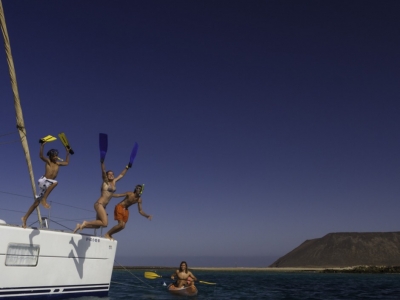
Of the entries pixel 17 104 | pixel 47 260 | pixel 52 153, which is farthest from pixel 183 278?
pixel 17 104

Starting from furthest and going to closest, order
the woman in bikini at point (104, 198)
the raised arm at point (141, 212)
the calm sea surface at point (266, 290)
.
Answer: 1. the calm sea surface at point (266, 290)
2. the raised arm at point (141, 212)
3. the woman in bikini at point (104, 198)

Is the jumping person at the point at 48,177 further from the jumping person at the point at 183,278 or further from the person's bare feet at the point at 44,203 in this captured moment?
the jumping person at the point at 183,278

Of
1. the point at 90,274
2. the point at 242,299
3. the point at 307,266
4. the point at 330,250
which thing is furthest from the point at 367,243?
the point at 90,274

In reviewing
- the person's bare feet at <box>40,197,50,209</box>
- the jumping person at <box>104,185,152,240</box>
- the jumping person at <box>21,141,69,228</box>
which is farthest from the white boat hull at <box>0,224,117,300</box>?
the jumping person at <box>104,185,152,240</box>

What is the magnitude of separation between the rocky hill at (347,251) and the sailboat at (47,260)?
116 meters

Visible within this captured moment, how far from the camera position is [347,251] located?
123 m

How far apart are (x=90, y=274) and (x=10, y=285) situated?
3.55 metres

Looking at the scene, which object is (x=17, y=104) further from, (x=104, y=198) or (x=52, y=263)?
(x=52, y=263)

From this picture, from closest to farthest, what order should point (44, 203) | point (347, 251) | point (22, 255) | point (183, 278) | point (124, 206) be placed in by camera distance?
1. point (22, 255)
2. point (44, 203)
3. point (124, 206)
4. point (183, 278)
5. point (347, 251)

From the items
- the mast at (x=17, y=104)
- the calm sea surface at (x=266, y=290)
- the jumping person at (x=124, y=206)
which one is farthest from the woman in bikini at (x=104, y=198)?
the calm sea surface at (x=266, y=290)

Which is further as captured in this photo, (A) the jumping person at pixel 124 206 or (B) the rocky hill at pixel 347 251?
(B) the rocky hill at pixel 347 251

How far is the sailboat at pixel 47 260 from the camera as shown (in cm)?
1109

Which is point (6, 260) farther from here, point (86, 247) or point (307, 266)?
point (307, 266)

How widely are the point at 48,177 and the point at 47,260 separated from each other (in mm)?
2780
